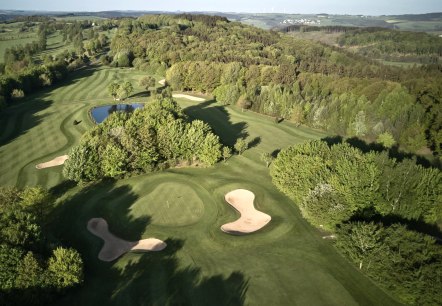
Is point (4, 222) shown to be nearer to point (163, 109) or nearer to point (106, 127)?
point (106, 127)

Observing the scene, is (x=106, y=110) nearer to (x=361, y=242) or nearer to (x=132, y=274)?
(x=132, y=274)

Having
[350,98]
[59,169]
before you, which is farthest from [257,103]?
[59,169]

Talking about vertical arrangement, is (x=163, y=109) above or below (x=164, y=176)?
above

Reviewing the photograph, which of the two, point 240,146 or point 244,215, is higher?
point 240,146

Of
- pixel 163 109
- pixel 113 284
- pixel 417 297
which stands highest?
pixel 163 109

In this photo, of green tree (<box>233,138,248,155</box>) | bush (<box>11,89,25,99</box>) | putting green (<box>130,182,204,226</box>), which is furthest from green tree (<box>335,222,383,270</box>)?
bush (<box>11,89,25,99</box>)

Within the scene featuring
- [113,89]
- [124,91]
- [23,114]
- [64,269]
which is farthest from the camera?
[113,89]

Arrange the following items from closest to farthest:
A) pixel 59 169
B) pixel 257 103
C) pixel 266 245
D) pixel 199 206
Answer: pixel 266 245 → pixel 199 206 → pixel 59 169 → pixel 257 103

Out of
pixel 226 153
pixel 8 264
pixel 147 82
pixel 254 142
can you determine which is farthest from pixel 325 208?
pixel 147 82
